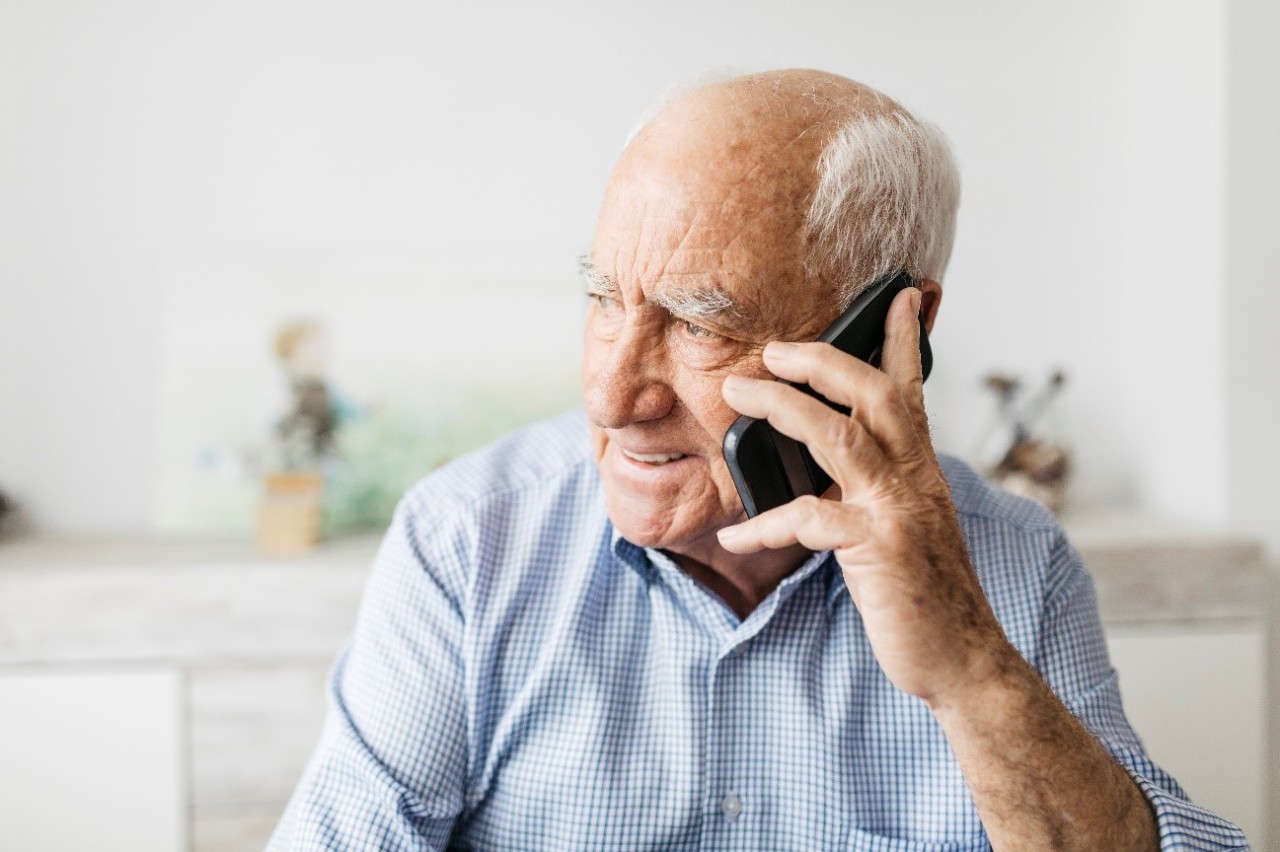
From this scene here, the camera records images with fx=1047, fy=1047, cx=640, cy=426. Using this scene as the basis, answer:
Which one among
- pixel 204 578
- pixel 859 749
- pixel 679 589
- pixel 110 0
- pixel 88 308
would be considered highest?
pixel 110 0

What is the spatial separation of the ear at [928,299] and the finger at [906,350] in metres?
0.14

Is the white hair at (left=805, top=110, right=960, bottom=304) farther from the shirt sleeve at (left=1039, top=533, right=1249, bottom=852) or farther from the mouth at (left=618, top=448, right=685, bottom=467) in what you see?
the shirt sleeve at (left=1039, top=533, right=1249, bottom=852)

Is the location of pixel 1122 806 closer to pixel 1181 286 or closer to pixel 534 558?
pixel 534 558

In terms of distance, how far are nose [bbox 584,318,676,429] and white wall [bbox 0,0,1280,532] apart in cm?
144

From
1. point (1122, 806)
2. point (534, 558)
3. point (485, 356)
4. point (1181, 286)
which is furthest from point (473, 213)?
point (1122, 806)

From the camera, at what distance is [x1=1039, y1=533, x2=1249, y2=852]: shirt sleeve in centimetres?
102

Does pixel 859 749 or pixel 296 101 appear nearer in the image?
pixel 859 749

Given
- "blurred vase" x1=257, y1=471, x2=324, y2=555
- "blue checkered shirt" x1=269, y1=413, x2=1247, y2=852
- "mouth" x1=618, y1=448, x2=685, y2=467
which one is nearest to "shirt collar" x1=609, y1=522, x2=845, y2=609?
"blue checkered shirt" x1=269, y1=413, x2=1247, y2=852

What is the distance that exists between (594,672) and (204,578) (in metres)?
1.17

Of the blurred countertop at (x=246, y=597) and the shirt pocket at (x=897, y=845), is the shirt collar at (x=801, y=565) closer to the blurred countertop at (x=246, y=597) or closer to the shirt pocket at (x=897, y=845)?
the shirt pocket at (x=897, y=845)

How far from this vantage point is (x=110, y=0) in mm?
2348

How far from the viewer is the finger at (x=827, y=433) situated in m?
0.88

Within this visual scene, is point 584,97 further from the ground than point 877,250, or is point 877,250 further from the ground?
point 584,97

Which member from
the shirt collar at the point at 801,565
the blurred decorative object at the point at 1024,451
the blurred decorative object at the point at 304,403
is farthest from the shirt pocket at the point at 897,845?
the blurred decorative object at the point at 304,403
